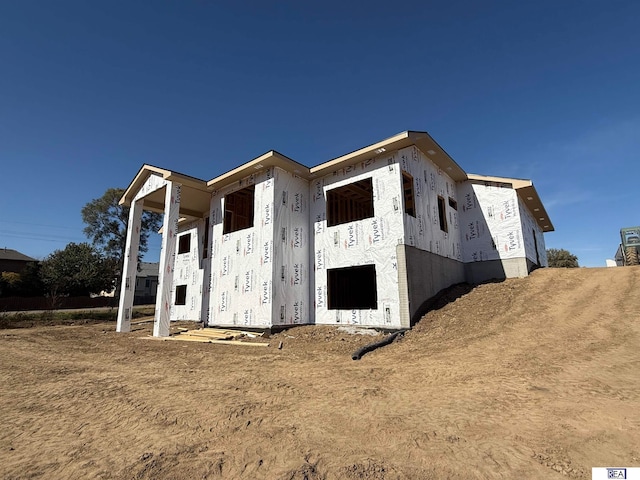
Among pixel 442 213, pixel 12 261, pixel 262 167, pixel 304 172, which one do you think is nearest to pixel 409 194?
pixel 442 213

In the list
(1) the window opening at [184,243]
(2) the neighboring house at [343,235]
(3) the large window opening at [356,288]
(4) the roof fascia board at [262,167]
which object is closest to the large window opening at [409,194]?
(2) the neighboring house at [343,235]

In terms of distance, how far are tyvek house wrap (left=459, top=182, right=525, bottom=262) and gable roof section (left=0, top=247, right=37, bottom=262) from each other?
156ft

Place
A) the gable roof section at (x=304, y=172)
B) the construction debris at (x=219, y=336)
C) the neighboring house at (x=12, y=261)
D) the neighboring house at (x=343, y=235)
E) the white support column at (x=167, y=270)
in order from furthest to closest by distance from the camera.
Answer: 1. the neighboring house at (x=12, y=261)
2. the white support column at (x=167, y=270)
3. the gable roof section at (x=304, y=172)
4. the neighboring house at (x=343, y=235)
5. the construction debris at (x=219, y=336)

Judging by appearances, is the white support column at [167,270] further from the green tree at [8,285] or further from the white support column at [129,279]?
the green tree at [8,285]

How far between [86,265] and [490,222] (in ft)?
124

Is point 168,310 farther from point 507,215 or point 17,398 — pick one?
point 507,215

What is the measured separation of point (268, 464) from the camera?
3002 mm

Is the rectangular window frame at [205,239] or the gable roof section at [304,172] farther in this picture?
the rectangular window frame at [205,239]

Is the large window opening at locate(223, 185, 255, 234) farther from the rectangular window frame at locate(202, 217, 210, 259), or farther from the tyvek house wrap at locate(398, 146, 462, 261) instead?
the tyvek house wrap at locate(398, 146, 462, 261)

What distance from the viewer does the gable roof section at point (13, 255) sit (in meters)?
37.2

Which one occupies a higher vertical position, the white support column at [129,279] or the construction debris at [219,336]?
the white support column at [129,279]

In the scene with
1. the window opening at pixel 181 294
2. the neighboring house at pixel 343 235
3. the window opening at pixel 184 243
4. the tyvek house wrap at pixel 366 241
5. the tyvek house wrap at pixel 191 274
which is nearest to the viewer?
the tyvek house wrap at pixel 366 241

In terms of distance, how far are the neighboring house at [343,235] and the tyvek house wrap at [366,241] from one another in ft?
0.13

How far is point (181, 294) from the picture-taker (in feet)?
64.0
